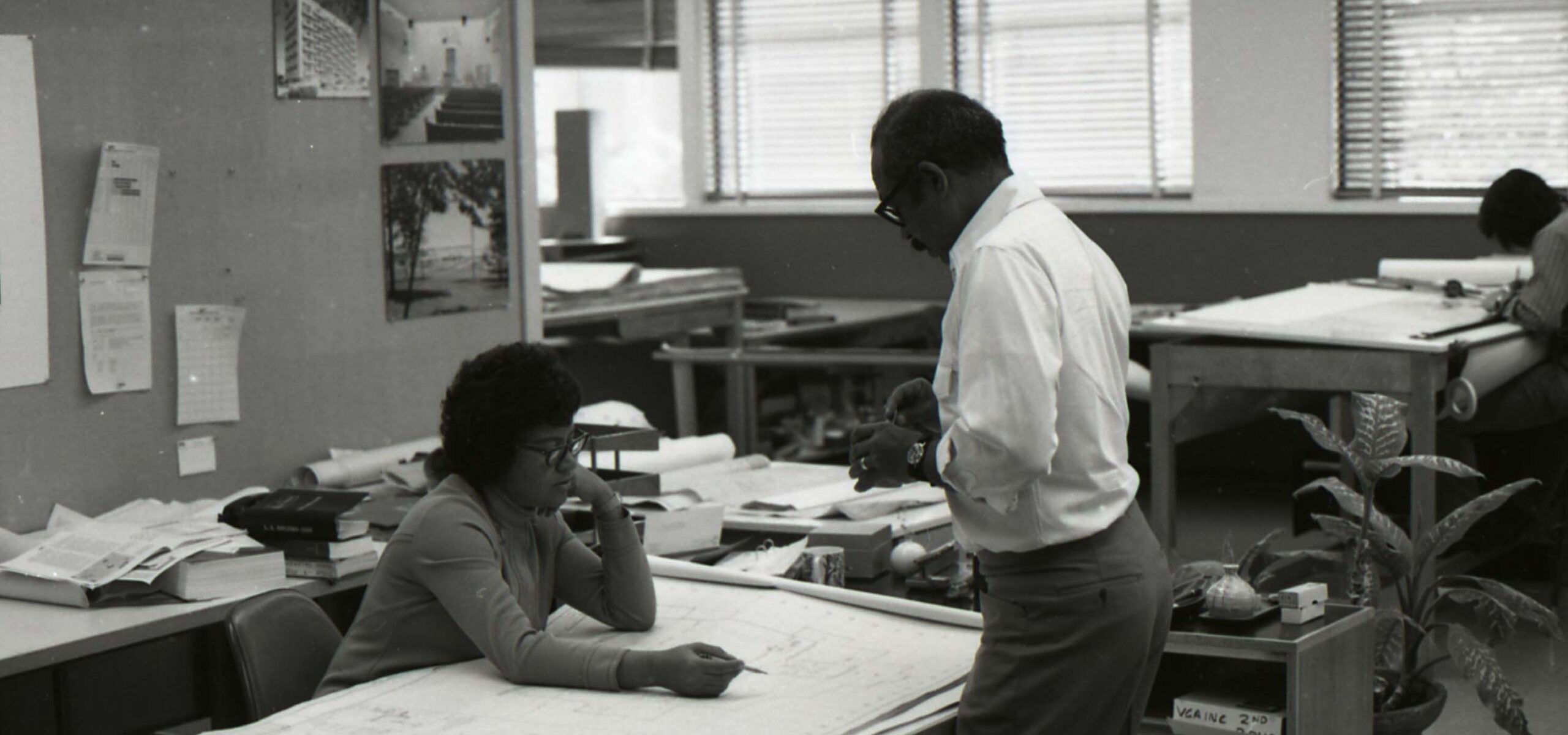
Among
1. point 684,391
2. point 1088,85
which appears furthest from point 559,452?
point 1088,85

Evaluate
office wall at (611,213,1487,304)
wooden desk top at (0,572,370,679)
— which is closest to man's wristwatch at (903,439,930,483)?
wooden desk top at (0,572,370,679)

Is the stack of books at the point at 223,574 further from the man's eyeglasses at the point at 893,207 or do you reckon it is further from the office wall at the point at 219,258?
the man's eyeglasses at the point at 893,207

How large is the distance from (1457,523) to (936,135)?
82.5 inches

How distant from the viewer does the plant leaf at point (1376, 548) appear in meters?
3.66

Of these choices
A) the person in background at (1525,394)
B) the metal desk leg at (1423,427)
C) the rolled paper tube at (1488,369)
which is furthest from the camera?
the person in background at (1525,394)

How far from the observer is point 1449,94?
680 centimetres

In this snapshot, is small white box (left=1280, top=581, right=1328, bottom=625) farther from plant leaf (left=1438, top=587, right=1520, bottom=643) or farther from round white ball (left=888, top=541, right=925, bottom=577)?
plant leaf (left=1438, top=587, right=1520, bottom=643)

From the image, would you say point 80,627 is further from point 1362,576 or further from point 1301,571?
point 1301,571

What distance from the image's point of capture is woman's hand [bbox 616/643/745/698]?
6.91 ft

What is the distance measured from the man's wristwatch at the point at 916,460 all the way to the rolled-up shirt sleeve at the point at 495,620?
1.42 feet

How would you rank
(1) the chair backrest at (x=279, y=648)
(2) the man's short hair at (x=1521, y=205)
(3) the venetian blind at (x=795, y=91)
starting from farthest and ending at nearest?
1. (3) the venetian blind at (x=795, y=91)
2. (2) the man's short hair at (x=1521, y=205)
3. (1) the chair backrest at (x=279, y=648)

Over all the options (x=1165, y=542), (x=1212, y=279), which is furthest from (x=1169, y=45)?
(x=1165, y=542)

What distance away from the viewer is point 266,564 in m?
2.96

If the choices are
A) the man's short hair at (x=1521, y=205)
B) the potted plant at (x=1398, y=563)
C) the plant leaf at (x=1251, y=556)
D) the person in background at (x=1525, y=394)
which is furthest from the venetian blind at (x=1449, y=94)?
the plant leaf at (x=1251, y=556)
